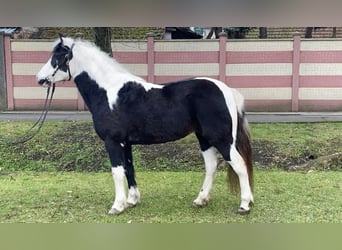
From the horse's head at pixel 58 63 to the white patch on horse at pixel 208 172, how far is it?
126 cm

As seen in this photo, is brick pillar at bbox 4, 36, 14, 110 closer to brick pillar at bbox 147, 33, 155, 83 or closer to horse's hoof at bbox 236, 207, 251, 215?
brick pillar at bbox 147, 33, 155, 83

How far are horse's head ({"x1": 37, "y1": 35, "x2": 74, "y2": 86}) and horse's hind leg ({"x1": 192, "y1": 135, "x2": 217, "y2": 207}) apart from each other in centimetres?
116

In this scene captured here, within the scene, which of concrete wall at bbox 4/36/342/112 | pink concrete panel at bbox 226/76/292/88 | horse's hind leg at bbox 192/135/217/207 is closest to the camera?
horse's hind leg at bbox 192/135/217/207

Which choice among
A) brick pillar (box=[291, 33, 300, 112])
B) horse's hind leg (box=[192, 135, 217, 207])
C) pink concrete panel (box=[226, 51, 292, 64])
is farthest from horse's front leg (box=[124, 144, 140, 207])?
brick pillar (box=[291, 33, 300, 112])

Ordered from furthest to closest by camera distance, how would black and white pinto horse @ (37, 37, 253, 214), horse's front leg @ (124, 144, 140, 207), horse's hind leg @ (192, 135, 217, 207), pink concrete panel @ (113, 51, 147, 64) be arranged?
1. pink concrete panel @ (113, 51, 147, 64)
2. horse's front leg @ (124, 144, 140, 207)
3. horse's hind leg @ (192, 135, 217, 207)
4. black and white pinto horse @ (37, 37, 253, 214)

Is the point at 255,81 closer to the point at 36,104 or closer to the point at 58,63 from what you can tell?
the point at 36,104

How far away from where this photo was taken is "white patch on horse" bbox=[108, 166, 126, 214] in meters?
3.17

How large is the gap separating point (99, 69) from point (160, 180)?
1.63 m

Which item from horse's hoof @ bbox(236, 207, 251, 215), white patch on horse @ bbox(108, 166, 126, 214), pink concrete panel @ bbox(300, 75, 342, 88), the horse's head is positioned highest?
the horse's head

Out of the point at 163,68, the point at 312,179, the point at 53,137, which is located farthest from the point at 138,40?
the point at 312,179

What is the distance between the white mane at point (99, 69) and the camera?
121 inches

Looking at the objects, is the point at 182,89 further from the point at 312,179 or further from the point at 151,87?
the point at 312,179

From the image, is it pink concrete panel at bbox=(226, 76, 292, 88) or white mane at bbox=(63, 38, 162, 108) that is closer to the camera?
white mane at bbox=(63, 38, 162, 108)

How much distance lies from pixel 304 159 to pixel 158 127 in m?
2.95
